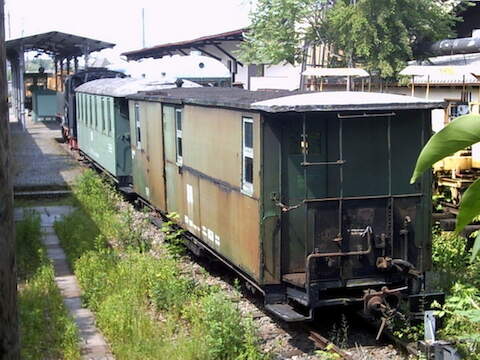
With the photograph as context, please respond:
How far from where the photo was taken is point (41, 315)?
25.8 feet

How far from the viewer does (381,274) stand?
732 cm

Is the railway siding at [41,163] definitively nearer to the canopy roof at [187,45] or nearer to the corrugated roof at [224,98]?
the corrugated roof at [224,98]

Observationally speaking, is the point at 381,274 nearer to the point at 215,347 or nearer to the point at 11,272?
the point at 215,347

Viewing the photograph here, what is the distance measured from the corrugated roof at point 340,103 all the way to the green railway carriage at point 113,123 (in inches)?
298

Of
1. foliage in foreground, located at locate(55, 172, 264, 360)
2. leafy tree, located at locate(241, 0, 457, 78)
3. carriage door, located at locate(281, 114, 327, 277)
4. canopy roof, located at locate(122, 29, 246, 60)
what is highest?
canopy roof, located at locate(122, 29, 246, 60)

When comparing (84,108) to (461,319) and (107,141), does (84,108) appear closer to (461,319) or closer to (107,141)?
(107,141)

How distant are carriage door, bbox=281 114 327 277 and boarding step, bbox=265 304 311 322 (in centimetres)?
44

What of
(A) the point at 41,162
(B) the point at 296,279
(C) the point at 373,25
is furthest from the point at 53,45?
(B) the point at 296,279

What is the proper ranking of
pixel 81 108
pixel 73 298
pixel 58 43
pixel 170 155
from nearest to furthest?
1. pixel 73 298
2. pixel 170 155
3. pixel 81 108
4. pixel 58 43

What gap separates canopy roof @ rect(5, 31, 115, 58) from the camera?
30.3 m

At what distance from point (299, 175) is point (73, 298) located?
352 cm

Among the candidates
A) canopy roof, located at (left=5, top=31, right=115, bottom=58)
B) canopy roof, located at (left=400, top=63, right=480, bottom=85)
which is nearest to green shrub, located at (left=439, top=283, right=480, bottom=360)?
canopy roof, located at (left=400, top=63, right=480, bottom=85)

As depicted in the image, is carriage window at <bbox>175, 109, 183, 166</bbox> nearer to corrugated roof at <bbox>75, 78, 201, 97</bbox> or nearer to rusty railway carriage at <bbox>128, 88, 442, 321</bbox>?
rusty railway carriage at <bbox>128, 88, 442, 321</bbox>

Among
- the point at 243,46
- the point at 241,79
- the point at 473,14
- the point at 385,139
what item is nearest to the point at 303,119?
the point at 385,139
